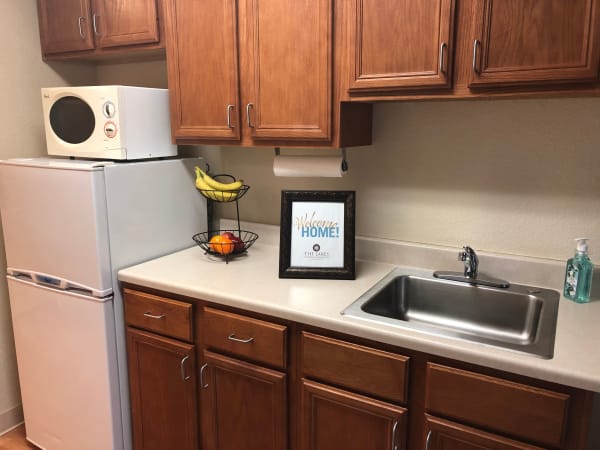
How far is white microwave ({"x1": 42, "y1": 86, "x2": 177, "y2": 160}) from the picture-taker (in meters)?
1.89

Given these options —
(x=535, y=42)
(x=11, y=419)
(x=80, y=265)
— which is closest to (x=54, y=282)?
(x=80, y=265)

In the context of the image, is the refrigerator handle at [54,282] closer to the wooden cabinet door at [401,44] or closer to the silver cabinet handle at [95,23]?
the silver cabinet handle at [95,23]

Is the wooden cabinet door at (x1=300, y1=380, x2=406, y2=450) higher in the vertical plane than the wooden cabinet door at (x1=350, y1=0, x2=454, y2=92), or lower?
lower

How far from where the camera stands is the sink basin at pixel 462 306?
159cm

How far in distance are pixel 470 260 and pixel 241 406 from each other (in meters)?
0.93

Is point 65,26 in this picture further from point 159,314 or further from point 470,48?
point 470,48

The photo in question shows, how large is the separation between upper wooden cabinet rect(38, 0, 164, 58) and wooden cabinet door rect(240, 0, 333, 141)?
1.59 ft

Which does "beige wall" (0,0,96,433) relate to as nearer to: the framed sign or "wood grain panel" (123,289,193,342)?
"wood grain panel" (123,289,193,342)

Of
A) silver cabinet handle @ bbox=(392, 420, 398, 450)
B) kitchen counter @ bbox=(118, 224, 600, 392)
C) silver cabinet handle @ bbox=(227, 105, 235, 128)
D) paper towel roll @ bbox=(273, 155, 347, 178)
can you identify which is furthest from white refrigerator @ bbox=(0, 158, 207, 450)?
silver cabinet handle @ bbox=(392, 420, 398, 450)

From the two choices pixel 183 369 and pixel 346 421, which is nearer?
pixel 346 421

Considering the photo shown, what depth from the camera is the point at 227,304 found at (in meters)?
1.63

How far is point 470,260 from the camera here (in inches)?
68.2

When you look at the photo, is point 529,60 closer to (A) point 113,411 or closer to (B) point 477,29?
(B) point 477,29

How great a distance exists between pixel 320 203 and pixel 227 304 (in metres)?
0.51
